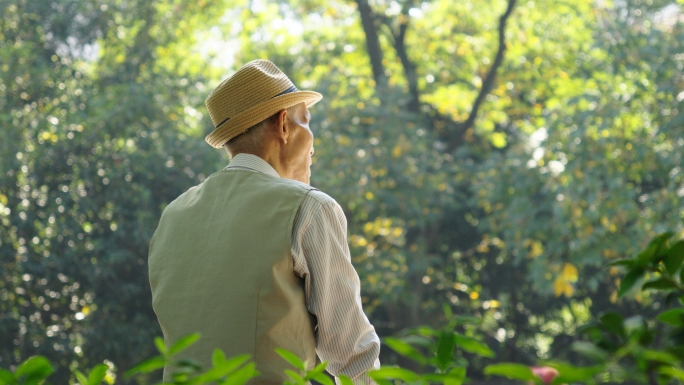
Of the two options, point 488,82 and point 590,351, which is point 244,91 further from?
point 488,82

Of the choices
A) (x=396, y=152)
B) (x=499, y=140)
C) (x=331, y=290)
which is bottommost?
(x=499, y=140)

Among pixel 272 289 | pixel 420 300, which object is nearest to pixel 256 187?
pixel 272 289

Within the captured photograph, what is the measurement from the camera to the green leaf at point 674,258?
62cm

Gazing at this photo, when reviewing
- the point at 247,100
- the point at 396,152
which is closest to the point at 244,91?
the point at 247,100

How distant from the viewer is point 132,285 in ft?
23.7

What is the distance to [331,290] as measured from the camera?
140 cm

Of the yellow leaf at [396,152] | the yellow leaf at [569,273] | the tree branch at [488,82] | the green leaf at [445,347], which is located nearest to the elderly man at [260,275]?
the green leaf at [445,347]

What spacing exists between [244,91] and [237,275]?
413mm

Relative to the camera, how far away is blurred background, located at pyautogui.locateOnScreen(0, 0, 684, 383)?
6.96 metres

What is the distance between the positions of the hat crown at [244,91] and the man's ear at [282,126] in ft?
0.13

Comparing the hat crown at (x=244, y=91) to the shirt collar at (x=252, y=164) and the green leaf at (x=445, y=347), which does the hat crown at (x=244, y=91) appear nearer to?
the shirt collar at (x=252, y=164)

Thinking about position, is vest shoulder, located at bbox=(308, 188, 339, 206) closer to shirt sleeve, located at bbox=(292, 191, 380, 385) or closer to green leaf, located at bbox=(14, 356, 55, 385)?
shirt sleeve, located at bbox=(292, 191, 380, 385)

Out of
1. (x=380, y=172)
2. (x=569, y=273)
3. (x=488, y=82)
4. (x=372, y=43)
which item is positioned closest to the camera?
(x=569, y=273)

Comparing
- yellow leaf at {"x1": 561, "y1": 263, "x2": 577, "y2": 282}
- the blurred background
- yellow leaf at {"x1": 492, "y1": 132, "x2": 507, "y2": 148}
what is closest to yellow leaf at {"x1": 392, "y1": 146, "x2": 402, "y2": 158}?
the blurred background
